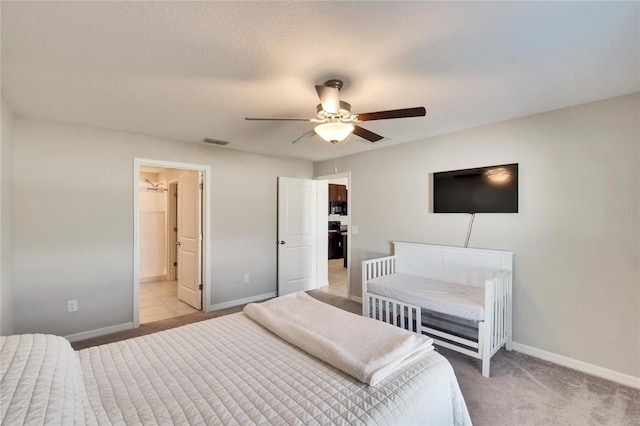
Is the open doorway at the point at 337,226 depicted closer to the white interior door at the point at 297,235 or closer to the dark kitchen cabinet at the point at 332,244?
the dark kitchen cabinet at the point at 332,244

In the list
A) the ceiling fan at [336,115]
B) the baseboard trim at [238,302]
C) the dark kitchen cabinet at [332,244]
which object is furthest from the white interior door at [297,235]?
the dark kitchen cabinet at [332,244]

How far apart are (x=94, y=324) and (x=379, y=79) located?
383cm

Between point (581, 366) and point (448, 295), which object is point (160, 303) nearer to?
point (448, 295)

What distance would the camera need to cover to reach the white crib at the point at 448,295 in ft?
8.23

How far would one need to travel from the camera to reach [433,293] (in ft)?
9.41

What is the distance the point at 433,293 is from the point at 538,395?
41.0 inches

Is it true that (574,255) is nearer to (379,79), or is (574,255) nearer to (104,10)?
(379,79)

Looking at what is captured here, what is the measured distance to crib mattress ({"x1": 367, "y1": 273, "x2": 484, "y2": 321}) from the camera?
8.31ft

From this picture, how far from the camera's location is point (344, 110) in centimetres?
214

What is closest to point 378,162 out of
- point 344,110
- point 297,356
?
point 344,110

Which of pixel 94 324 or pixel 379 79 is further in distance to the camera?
pixel 94 324

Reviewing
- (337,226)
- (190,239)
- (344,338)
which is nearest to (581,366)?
(344,338)

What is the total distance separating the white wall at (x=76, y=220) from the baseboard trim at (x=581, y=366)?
373 cm

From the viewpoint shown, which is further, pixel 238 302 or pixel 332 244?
pixel 332 244
